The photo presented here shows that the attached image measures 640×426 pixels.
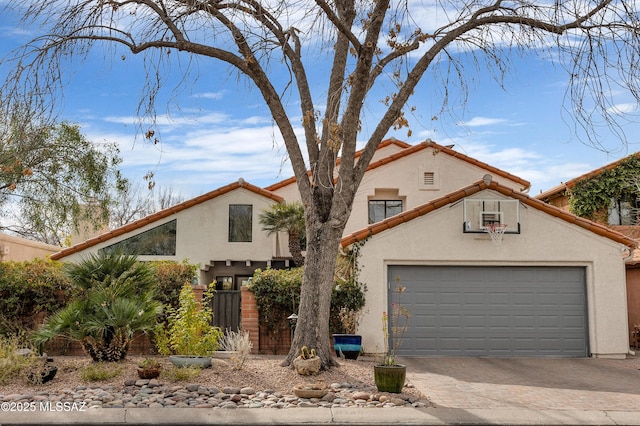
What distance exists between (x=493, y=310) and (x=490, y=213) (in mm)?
2488

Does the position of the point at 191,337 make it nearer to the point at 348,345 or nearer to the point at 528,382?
the point at 348,345

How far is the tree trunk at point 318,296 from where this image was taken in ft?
38.5

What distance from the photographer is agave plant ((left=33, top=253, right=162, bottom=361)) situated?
1121 cm

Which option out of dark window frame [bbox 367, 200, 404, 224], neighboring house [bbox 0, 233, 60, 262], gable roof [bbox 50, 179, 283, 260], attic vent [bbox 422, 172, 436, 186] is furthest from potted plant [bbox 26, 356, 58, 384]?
attic vent [bbox 422, 172, 436, 186]

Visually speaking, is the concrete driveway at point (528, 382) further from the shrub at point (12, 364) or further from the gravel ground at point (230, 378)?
the shrub at point (12, 364)

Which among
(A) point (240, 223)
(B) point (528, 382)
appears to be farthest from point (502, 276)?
(A) point (240, 223)

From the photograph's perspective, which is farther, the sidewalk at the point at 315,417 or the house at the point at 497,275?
the house at the point at 497,275

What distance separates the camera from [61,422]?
8.34m

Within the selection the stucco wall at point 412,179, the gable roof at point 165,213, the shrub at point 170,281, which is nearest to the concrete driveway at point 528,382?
the shrub at point 170,281

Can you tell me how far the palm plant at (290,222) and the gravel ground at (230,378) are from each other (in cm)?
1282

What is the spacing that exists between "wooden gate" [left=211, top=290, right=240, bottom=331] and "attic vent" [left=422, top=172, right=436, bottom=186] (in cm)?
1242

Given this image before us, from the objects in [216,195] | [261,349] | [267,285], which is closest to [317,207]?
[267,285]

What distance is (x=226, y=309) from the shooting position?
667 inches

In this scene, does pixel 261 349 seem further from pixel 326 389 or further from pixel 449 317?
pixel 326 389
